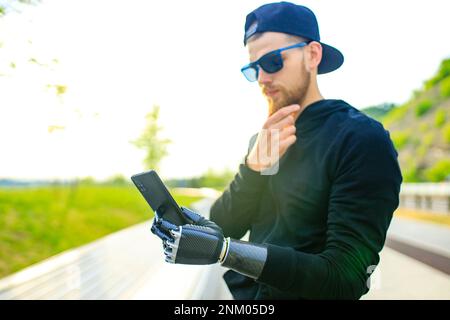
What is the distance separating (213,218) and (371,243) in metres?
0.71

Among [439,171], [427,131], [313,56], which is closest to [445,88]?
[427,131]

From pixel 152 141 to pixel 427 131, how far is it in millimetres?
36332

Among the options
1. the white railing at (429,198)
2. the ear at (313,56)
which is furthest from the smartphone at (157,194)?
the white railing at (429,198)

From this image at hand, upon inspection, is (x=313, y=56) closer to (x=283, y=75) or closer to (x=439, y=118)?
(x=283, y=75)

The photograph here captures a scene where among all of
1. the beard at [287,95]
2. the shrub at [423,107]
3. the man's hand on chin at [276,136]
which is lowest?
the shrub at [423,107]

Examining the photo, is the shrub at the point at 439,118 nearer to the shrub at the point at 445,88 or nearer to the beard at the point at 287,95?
the shrub at the point at 445,88

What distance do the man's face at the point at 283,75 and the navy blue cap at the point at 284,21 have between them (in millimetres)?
30

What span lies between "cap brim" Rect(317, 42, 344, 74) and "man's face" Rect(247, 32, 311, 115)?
0.51 ft

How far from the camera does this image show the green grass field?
9156 mm

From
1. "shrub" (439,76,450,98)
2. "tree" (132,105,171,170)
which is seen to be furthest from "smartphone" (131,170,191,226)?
"shrub" (439,76,450,98)

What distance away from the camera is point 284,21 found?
66.1 inches

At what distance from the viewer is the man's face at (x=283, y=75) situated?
171cm

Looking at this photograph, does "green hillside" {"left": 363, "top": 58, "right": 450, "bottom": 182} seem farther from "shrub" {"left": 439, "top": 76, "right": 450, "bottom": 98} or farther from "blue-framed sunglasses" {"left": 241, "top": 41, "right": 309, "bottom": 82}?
"blue-framed sunglasses" {"left": 241, "top": 41, "right": 309, "bottom": 82}
